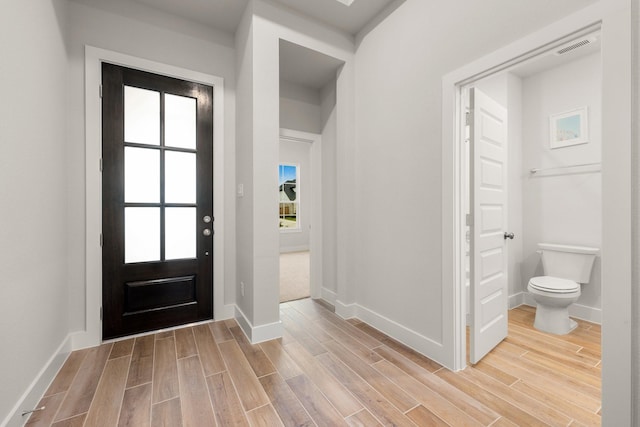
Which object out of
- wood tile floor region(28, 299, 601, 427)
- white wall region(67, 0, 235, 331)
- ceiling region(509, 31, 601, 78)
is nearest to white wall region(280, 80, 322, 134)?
white wall region(67, 0, 235, 331)

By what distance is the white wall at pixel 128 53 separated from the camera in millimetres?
2186

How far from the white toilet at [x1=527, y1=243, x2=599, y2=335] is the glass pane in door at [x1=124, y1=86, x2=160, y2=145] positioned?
3.86 m

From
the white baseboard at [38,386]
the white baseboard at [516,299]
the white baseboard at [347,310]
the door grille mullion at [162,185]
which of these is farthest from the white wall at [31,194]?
the white baseboard at [516,299]

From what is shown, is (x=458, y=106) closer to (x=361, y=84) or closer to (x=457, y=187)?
(x=457, y=187)

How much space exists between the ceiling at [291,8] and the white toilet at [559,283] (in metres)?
2.98

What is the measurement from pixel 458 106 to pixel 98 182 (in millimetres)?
2925

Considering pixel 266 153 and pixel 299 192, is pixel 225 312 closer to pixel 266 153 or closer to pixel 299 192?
pixel 266 153

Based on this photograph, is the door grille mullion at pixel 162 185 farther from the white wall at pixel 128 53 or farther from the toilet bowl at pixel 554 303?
the toilet bowl at pixel 554 303

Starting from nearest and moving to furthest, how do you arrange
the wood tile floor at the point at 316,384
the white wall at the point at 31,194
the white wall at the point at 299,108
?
the white wall at the point at 31,194 < the wood tile floor at the point at 316,384 < the white wall at the point at 299,108

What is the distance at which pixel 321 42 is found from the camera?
265 centimetres

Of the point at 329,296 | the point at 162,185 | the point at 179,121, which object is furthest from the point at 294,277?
the point at 179,121

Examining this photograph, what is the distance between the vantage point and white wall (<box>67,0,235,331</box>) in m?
2.19

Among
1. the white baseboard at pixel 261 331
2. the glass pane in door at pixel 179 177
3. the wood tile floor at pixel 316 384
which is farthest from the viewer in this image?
the glass pane in door at pixel 179 177

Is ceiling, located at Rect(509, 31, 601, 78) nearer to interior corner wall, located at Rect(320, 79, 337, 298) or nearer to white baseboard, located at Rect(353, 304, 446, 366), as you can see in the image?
interior corner wall, located at Rect(320, 79, 337, 298)
